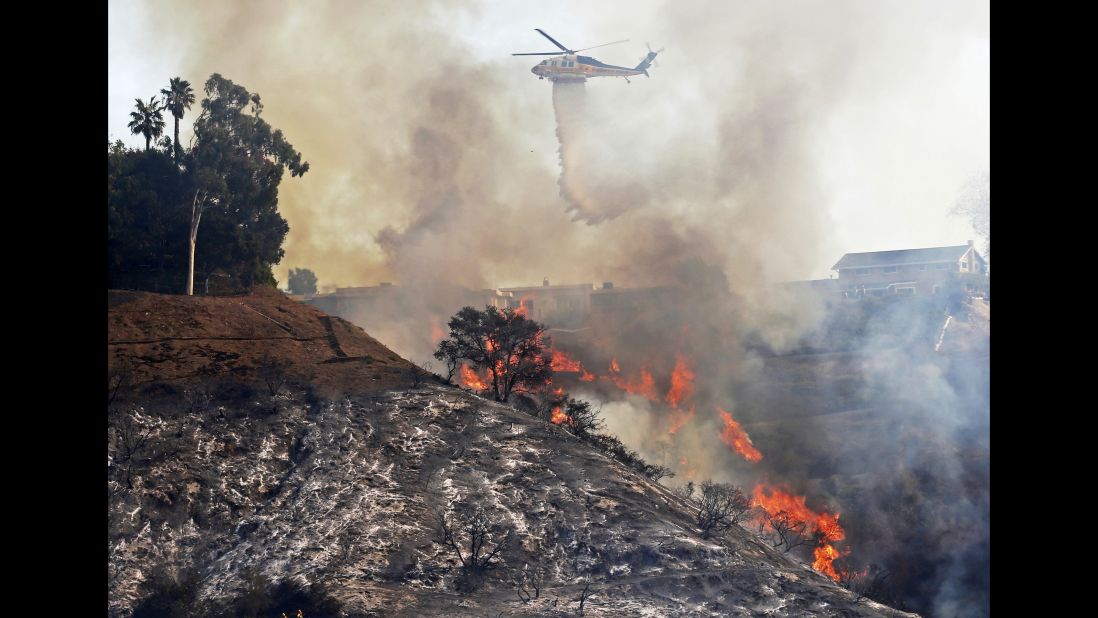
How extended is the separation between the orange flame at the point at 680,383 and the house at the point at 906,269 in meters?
26.9

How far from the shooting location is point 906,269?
109 metres

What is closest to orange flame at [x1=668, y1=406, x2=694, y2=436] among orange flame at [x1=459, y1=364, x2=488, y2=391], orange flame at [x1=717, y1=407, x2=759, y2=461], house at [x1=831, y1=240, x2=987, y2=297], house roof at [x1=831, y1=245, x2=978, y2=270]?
orange flame at [x1=717, y1=407, x2=759, y2=461]

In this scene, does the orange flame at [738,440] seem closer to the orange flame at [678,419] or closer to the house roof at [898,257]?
the orange flame at [678,419]

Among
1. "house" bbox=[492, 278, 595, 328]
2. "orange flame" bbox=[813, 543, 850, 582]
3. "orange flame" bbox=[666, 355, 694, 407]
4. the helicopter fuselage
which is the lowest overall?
"orange flame" bbox=[813, 543, 850, 582]

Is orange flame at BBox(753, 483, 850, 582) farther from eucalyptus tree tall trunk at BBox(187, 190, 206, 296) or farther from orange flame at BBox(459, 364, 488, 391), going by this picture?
eucalyptus tree tall trunk at BBox(187, 190, 206, 296)

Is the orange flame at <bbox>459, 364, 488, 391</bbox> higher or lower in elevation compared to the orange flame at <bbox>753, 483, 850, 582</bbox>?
higher

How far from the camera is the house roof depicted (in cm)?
10662

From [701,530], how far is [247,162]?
42.6 metres

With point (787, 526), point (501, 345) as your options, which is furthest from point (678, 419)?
point (501, 345)

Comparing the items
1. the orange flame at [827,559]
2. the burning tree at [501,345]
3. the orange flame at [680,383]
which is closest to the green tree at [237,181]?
the burning tree at [501,345]

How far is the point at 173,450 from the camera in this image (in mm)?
40094

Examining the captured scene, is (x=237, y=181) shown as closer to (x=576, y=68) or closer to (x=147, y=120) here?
(x=147, y=120)

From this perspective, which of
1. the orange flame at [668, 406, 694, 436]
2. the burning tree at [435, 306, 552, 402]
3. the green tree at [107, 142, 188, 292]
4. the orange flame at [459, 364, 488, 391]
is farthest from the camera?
the orange flame at [668, 406, 694, 436]

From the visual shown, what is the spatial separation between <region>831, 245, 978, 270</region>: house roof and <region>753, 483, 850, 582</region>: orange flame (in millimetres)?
51756
